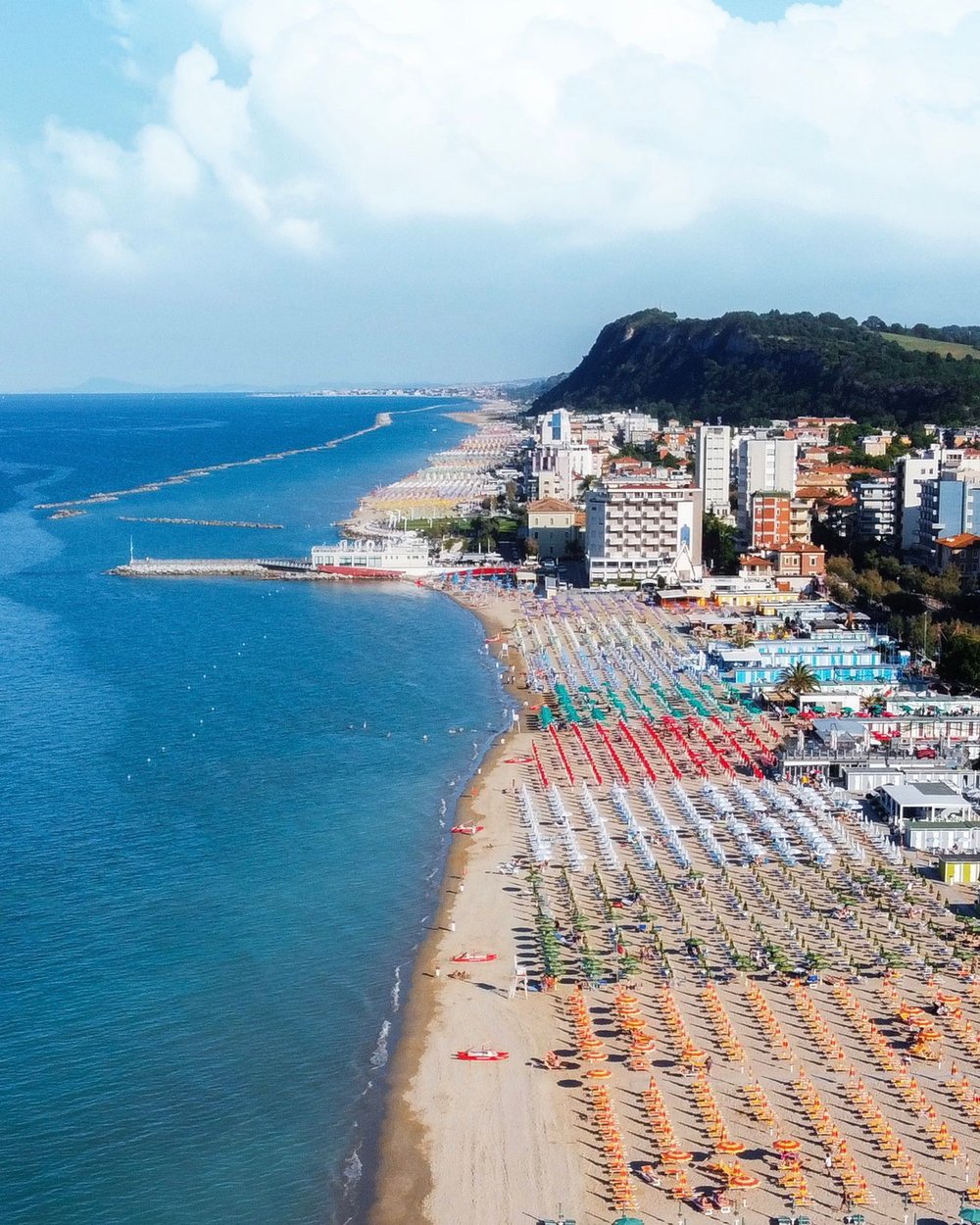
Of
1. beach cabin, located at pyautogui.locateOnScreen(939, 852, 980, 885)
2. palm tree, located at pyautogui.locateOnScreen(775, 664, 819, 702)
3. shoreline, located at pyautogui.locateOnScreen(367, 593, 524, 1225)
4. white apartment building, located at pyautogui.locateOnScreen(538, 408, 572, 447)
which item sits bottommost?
shoreline, located at pyautogui.locateOnScreen(367, 593, 524, 1225)

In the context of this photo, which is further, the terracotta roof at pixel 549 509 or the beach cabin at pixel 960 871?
the terracotta roof at pixel 549 509

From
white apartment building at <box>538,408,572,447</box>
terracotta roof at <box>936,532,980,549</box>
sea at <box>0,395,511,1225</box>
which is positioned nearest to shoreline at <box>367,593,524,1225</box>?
sea at <box>0,395,511,1225</box>

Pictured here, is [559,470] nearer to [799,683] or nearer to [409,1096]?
[799,683]

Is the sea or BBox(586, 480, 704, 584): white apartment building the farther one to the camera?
BBox(586, 480, 704, 584): white apartment building

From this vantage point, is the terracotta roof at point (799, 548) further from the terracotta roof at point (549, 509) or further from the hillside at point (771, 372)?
the hillside at point (771, 372)

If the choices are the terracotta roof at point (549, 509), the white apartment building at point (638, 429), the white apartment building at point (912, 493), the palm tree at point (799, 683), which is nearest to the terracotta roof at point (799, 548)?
the white apartment building at point (912, 493)

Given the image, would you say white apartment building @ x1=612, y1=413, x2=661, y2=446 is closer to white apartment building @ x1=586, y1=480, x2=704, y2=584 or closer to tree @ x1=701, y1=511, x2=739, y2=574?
tree @ x1=701, y1=511, x2=739, y2=574

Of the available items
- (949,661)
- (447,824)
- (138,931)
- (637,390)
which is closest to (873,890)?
(447,824)

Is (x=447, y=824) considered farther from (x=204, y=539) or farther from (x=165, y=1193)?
(x=204, y=539)
